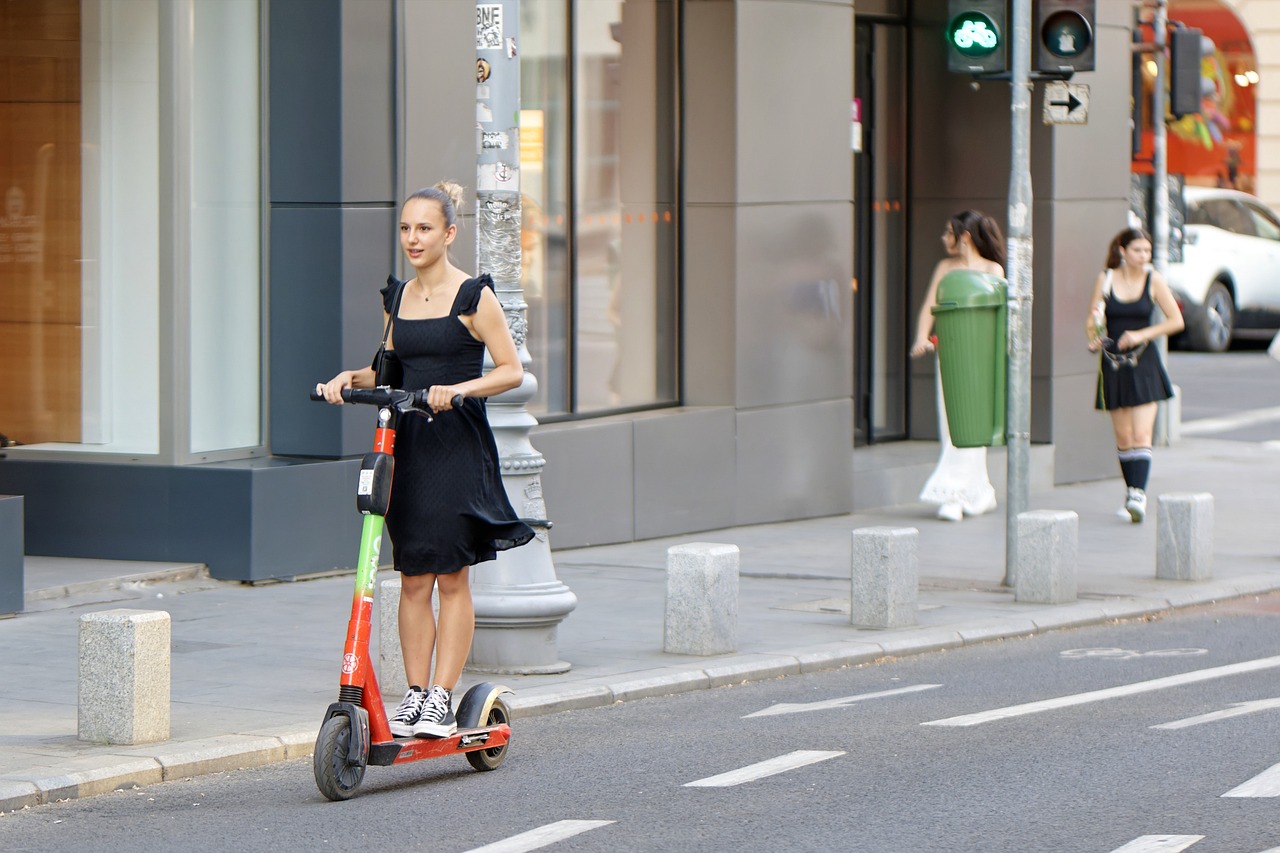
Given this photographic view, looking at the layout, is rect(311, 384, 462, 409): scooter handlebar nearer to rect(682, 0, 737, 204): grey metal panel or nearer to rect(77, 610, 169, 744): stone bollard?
rect(77, 610, 169, 744): stone bollard

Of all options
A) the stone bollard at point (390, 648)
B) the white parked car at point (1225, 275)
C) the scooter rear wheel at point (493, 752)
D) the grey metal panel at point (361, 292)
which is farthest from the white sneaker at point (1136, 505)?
the white parked car at point (1225, 275)

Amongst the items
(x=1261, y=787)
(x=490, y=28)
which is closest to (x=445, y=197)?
(x=490, y=28)

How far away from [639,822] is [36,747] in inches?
87.6

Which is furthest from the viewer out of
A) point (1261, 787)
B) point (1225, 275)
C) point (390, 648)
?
point (1225, 275)

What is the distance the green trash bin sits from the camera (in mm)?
11977

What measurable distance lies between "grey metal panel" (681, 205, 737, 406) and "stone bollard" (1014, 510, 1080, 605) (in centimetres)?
329

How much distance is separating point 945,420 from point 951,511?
0.62m

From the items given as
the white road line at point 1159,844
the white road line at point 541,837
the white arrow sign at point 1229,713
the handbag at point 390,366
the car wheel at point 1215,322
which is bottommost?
the white road line at point 541,837

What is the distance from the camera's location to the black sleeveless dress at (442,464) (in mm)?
7004

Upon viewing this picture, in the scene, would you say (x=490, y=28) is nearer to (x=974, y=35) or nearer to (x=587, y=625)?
(x=587, y=625)

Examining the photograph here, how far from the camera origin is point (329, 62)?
37.7 ft

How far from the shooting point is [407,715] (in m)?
6.97

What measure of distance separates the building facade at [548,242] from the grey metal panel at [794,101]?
24 mm

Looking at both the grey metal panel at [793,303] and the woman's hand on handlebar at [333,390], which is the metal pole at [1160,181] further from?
the woman's hand on handlebar at [333,390]
